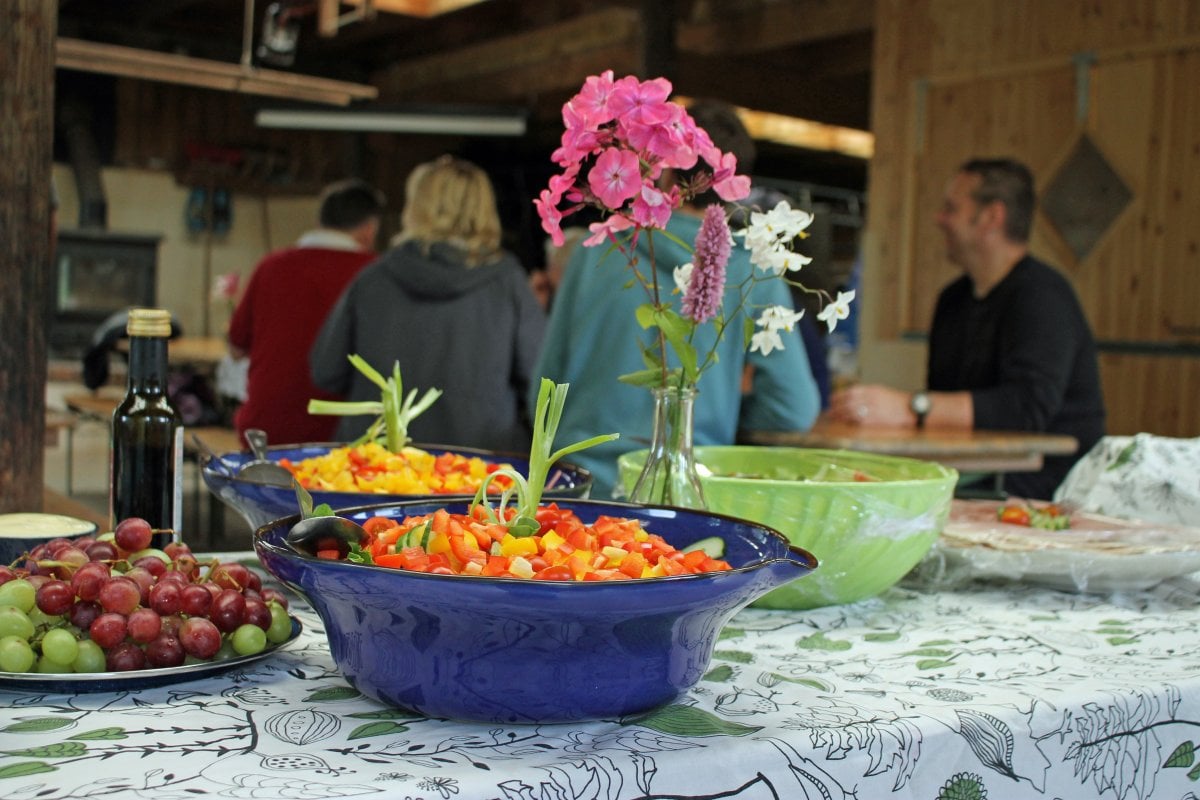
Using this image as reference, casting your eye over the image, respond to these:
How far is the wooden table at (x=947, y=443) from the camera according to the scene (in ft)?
9.56

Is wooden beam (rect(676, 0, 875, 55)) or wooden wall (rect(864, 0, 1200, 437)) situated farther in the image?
wooden beam (rect(676, 0, 875, 55))

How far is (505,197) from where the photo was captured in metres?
11.5

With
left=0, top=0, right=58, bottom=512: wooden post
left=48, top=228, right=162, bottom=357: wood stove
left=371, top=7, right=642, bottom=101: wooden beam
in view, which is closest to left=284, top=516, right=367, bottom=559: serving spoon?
left=0, top=0, right=58, bottom=512: wooden post

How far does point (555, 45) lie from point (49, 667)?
327 inches

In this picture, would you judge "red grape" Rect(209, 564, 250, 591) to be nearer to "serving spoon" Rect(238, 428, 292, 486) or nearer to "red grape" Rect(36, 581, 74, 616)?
"red grape" Rect(36, 581, 74, 616)

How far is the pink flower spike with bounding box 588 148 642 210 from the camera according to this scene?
3.71 ft

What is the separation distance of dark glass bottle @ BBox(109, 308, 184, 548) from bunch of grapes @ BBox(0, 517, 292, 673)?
0.90 feet

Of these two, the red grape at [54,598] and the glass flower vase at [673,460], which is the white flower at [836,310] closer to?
the glass flower vase at [673,460]

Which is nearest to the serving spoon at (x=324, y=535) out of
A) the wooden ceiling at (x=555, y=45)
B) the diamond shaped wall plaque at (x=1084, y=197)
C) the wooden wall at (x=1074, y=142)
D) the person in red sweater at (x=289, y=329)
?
the person in red sweater at (x=289, y=329)

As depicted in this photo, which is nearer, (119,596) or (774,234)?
(119,596)

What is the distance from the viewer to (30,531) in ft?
3.86

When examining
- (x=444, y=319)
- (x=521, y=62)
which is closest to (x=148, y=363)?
(x=444, y=319)

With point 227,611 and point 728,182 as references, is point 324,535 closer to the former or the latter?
point 227,611

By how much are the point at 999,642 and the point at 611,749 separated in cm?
54
